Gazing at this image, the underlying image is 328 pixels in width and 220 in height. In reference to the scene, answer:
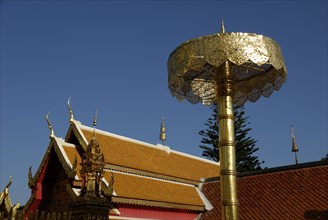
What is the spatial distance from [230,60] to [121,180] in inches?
381

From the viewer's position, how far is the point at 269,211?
45.5 ft

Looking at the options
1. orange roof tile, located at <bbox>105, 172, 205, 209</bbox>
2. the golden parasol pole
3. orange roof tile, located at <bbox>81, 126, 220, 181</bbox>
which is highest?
orange roof tile, located at <bbox>81, 126, 220, 181</bbox>

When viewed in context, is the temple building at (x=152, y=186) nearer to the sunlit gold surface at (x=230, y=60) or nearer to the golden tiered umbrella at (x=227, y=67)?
the sunlit gold surface at (x=230, y=60)

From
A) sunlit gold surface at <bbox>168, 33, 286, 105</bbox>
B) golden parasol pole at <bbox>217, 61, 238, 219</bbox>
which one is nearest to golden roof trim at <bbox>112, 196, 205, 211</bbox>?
sunlit gold surface at <bbox>168, 33, 286, 105</bbox>

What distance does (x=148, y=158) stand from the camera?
16.3 metres

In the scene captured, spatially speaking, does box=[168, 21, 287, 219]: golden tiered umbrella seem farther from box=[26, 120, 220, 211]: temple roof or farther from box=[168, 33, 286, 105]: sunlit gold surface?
box=[26, 120, 220, 211]: temple roof

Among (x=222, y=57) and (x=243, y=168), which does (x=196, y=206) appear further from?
(x=243, y=168)

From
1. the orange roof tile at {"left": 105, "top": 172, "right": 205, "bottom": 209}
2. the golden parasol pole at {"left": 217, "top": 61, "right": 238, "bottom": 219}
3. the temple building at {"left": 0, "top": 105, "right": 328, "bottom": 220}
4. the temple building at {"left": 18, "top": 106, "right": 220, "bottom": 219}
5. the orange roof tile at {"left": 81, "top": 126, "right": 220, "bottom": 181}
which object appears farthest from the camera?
the orange roof tile at {"left": 81, "top": 126, "right": 220, "bottom": 181}

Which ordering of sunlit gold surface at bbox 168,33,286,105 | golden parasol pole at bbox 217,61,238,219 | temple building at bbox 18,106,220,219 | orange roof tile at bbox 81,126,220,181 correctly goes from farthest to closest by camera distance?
orange roof tile at bbox 81,126,220,181, temple building at bbox 18,106,220,219, sunlit gold surface at bbox 168,33,286,105, golden parasol pole at bbox 217,61,238,219

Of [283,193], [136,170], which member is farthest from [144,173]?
[283,193]

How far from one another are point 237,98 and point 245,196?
9.57 metres

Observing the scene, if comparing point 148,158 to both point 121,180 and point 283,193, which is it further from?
point 283,193

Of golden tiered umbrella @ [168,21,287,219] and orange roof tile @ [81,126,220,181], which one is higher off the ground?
orange roof tile @ [81,126,220,181]

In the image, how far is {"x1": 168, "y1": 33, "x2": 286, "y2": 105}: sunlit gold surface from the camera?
4.73 meters
